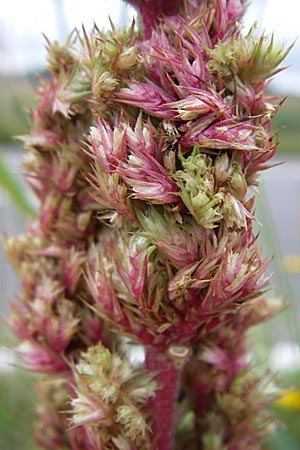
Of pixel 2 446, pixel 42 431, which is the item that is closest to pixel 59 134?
pixel 42 431

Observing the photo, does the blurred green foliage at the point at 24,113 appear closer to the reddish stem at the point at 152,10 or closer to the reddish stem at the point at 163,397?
the reddish stem at the point at 152,10

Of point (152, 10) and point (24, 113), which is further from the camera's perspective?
point (24, 113)

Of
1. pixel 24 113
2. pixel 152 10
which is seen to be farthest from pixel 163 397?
pixel 24 113

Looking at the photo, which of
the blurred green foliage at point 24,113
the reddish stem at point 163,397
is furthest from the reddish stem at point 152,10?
the reddish stem at point 163,397

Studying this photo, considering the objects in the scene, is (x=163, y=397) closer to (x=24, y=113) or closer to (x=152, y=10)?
(x=152, y=10)

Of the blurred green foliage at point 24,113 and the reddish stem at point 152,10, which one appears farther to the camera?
the blurred green foliage at point 24,113

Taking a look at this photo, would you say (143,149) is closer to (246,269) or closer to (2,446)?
(246,269)
